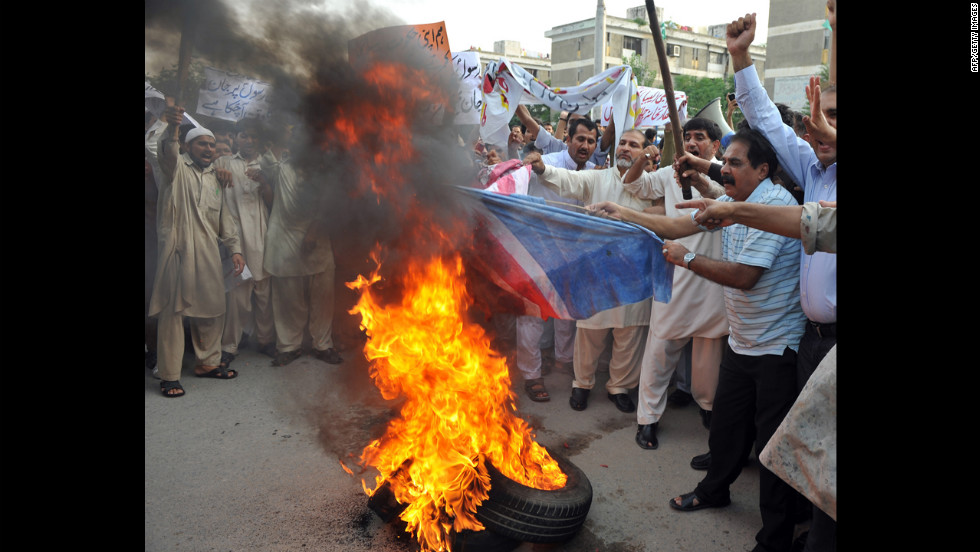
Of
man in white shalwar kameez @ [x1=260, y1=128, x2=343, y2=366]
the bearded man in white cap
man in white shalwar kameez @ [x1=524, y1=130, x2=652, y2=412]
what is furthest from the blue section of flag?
the bearded man in white cap

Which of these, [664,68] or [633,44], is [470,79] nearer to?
[664,68]

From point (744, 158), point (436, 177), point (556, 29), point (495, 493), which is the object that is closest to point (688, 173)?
point (744, 158)

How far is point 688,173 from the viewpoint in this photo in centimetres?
452

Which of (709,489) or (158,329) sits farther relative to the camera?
(158,329)

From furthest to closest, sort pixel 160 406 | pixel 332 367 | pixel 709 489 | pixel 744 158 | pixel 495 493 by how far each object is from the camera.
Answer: pixel 332 367
pixel 160 406
pixel 709 489
pixel 744 158
pixel 495 493

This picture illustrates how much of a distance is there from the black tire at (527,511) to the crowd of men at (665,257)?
3.49ft

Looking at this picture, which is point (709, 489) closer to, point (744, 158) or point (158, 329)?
point (744, 158)

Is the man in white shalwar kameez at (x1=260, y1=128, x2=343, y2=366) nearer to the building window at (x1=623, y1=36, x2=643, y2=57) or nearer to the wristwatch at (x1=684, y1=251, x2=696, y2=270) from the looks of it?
the wristwatch at (x1=684, y1=251, x2=696, y2=270)

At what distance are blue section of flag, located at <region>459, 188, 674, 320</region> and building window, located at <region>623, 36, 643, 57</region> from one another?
51627 mm

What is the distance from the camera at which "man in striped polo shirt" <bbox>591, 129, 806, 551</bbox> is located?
349cm

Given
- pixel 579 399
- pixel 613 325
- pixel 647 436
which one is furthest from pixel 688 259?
pixel 579 399

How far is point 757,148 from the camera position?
370 cm

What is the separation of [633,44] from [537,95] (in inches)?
1871

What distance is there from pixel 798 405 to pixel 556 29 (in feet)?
179
